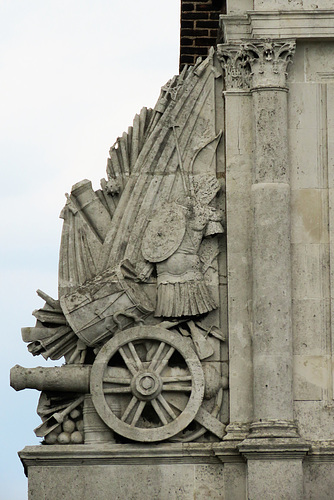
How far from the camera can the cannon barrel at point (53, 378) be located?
14898 mm

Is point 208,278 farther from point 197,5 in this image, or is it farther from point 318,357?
point 197,5

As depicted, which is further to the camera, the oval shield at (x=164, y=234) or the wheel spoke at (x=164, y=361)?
the oval shield at (x=164, y=234)

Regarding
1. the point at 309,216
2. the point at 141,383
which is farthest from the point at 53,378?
the point at 309,216

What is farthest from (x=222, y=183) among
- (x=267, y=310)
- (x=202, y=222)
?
(x=267, y=310)

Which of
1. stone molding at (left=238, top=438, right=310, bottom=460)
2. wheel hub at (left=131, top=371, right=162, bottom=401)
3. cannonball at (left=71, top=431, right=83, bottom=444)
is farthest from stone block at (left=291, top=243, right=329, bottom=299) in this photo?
cannonball at (left=71, top=431, right=83, bottom=444)

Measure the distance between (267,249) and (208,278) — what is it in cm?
71

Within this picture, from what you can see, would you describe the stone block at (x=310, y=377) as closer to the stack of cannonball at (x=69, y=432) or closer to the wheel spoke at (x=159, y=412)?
the wheel spoke at (x=159, y=412)

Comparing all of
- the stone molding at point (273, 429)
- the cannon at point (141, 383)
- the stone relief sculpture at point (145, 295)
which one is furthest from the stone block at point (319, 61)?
the stone molding at point (273, 429)

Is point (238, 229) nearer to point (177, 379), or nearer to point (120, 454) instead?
point (177, 379)

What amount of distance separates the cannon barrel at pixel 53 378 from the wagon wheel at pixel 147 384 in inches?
5.0

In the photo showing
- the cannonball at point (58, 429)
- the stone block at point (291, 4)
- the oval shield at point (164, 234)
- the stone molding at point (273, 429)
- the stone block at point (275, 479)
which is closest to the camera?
the stone block at point (275, 479)

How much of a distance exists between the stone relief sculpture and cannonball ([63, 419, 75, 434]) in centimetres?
1

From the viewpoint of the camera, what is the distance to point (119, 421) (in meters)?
14.8

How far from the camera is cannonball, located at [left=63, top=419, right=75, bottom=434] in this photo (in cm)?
1498
